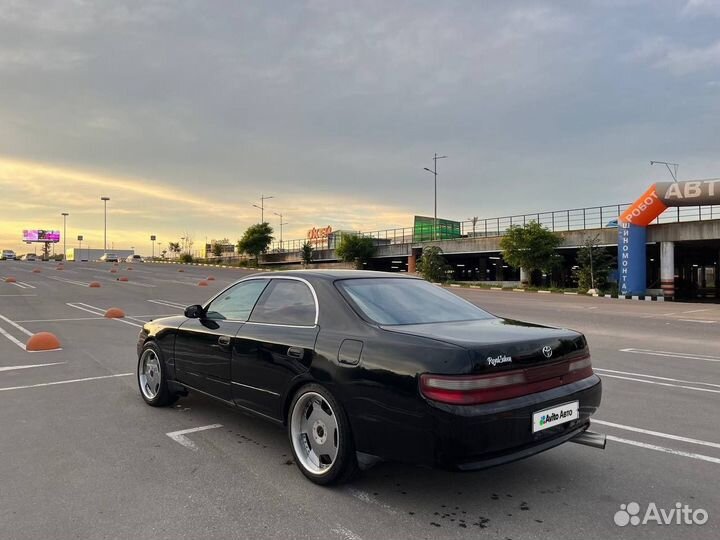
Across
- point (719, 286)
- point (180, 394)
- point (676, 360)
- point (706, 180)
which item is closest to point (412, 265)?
point (706, 180)

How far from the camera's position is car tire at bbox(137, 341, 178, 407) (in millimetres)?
5484

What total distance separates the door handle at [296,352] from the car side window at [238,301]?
857 mm

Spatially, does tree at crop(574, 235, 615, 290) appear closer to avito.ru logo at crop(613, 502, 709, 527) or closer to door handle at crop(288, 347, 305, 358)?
avito.ru logo at crop(613, 502, 709, 527)

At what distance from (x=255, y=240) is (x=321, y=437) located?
211ft

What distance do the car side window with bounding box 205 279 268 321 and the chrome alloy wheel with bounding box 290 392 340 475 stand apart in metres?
1.12

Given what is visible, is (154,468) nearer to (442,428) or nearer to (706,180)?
(442,428)

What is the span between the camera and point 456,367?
10.0 ft

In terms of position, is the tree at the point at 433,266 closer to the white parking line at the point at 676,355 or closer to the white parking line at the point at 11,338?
the white parking line at the point at 676,355

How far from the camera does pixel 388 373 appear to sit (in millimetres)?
3225

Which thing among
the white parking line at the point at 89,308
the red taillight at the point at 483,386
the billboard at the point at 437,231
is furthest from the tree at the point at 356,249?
the red taillight at the point at 483,386

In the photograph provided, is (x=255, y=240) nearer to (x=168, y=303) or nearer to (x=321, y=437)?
(x=168, y=303)

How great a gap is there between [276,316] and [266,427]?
1.26m

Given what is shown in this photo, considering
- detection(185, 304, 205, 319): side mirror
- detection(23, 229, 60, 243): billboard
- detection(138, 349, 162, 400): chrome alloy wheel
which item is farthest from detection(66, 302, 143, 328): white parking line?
detection(23, 229, 60, 243): billboard

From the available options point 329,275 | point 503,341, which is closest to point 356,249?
point 329,275
